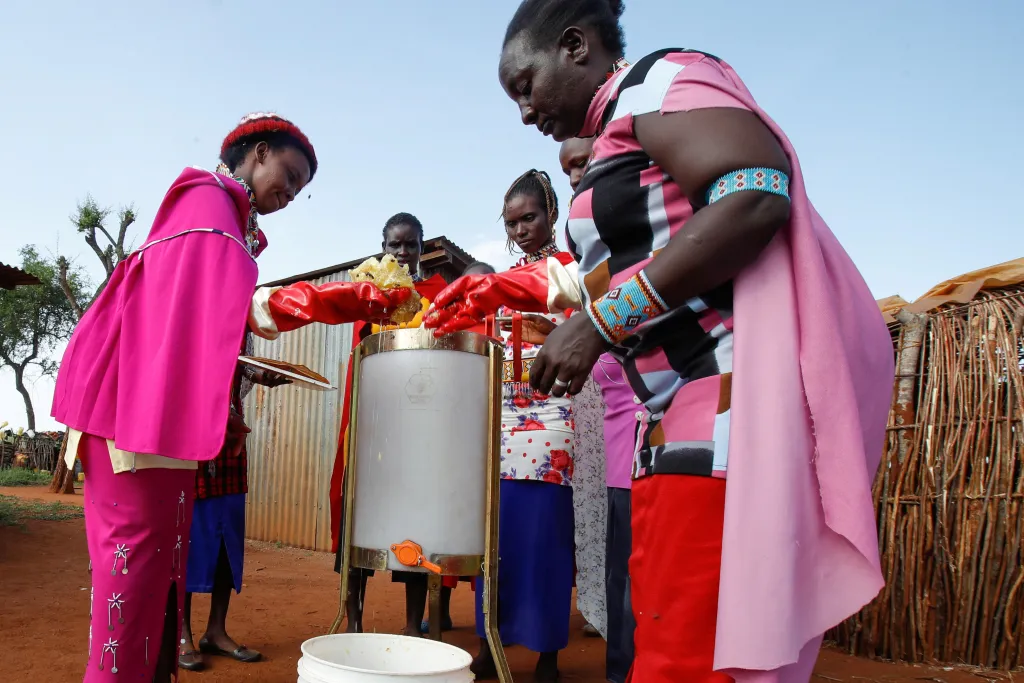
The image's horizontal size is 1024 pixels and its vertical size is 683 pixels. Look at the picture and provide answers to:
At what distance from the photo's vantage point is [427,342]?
8.17 feet

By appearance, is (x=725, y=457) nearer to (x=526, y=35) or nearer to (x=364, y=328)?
(x=526, y=35)

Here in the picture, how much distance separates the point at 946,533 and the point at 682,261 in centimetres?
359

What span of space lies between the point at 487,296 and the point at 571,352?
4.87 ft

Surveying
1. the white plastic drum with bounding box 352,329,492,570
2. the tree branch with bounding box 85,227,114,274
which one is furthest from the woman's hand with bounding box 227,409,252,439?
the tree branch with bounding box 85,227,114,274

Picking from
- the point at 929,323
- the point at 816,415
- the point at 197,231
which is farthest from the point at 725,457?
the point at 929,323

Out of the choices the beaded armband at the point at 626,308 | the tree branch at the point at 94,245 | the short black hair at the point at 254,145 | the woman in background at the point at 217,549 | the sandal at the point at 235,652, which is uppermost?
the tree branch at the point at 94,245

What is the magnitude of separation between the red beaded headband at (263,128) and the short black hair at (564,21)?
1687mm

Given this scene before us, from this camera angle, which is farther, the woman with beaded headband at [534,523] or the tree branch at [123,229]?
the tree branch at [123,229]

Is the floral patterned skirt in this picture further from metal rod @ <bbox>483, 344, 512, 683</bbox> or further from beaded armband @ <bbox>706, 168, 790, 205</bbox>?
beaded armband @ <bbox>706, 168, 790, 205</bbox>

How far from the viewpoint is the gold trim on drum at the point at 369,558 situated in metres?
2.42

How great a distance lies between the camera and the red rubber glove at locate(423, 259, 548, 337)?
2736 mm

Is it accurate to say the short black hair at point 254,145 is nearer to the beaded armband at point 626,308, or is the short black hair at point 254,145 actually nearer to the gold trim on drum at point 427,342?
the gold trim on drum at point 427,342

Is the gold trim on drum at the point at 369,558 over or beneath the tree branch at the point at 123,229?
beneath

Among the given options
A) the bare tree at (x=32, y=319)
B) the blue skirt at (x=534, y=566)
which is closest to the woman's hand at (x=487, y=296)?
the blue skirt at (x=534, y=566)
